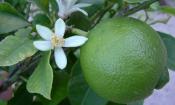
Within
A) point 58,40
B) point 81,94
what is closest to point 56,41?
point 58,40

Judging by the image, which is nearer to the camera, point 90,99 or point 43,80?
point 43,80

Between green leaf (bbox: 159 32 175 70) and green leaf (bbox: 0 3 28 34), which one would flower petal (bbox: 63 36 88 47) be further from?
green leaf (bbox: 159 32 175 70)

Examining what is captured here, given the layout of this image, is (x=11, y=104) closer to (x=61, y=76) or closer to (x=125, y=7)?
(x=61, y=76)

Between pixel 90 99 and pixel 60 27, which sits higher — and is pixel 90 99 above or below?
below

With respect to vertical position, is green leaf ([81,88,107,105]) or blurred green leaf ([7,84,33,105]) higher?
green leaf ([81,88,107,105])

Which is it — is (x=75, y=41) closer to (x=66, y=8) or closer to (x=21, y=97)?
(x=66, y=8)

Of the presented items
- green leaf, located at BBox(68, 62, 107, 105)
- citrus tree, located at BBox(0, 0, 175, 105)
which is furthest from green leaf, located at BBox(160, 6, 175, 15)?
green leaf, located at BBox(68, 62, 107, 105)
